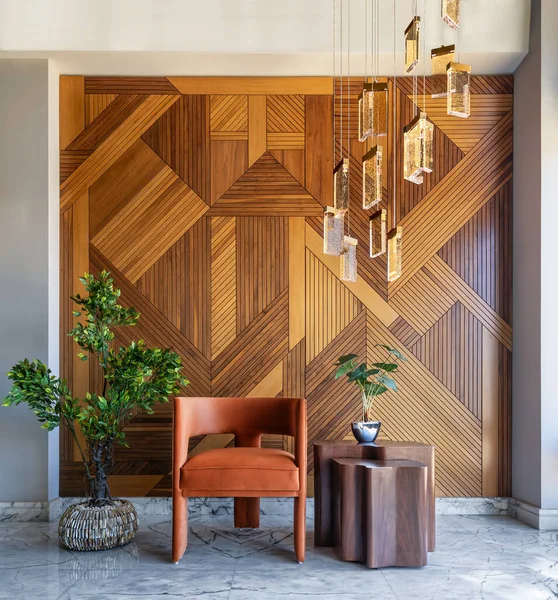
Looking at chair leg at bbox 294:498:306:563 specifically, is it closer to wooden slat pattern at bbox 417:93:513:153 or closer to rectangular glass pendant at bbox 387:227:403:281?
rectangular glass pendant at bbox 387:227:403:281

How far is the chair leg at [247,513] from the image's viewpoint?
12.2 feet

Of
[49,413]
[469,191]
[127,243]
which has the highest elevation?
[469,191]

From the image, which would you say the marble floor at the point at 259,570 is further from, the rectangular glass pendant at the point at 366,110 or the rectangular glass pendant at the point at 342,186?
the rectangular glass pendant at the point at 366,110

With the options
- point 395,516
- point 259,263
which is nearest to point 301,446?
point 395,516

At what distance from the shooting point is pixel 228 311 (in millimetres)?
4188

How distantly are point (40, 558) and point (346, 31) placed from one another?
3380 mm

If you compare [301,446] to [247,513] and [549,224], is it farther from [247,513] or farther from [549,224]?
[549,224]

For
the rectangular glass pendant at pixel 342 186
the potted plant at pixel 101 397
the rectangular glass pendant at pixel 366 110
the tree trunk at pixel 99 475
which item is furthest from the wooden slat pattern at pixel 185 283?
the rectangular glass pendant at pixel 366 110

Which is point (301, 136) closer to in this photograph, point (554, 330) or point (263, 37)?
point (263, 37)

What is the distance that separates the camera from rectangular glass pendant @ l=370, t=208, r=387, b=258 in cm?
284

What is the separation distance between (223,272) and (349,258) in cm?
142

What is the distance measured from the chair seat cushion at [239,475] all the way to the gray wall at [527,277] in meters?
1.63

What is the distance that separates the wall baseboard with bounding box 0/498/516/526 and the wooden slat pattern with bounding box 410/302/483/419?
0.61m

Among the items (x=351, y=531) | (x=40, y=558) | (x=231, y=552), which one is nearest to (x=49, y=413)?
(x=40, y=558)
